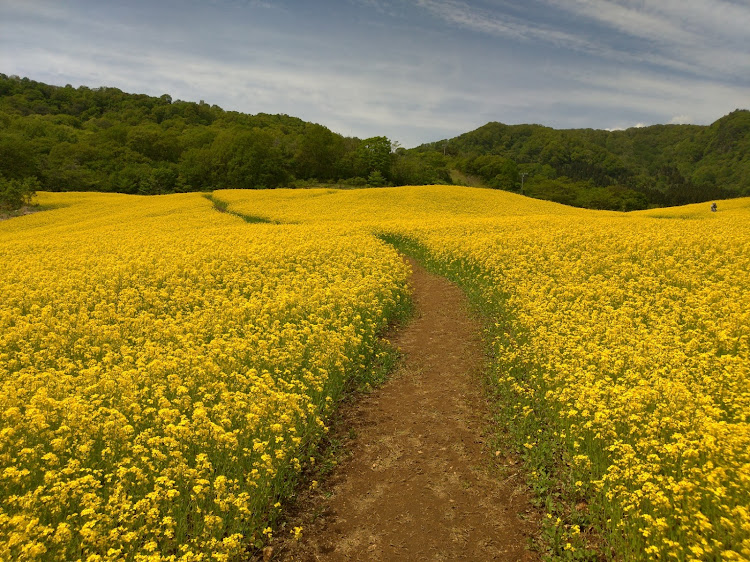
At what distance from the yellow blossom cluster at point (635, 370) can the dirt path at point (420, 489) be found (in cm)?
78

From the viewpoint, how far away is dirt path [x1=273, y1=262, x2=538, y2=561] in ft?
17.0

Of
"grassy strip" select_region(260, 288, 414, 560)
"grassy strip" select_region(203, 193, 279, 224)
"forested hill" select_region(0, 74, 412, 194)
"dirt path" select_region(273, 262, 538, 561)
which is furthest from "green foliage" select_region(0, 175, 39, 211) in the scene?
Answer: "dirt path" select_region(273, 262, 538, 561)

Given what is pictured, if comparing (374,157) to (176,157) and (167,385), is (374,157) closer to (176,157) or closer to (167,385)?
(176,157)

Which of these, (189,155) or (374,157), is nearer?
(189,155)

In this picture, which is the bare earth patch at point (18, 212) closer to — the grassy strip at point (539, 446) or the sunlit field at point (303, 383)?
the sunlit field at point (303, 383)

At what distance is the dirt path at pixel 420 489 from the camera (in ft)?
17.0

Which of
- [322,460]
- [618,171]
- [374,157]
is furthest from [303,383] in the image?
[618,171]

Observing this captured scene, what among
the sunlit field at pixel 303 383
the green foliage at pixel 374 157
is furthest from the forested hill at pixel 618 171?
the sunlit field at pixel 303 383

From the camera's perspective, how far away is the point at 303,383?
7953mm

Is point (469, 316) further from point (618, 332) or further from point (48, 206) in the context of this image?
point (48, 206)

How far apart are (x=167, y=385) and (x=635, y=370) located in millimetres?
7725

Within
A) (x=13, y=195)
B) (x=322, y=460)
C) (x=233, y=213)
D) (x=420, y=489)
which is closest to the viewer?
(x=420, y=489)

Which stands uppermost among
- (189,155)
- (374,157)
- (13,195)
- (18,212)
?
(374,157)

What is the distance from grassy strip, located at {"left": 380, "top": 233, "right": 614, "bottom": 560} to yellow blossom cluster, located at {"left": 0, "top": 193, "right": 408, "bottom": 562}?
9.87 ft
